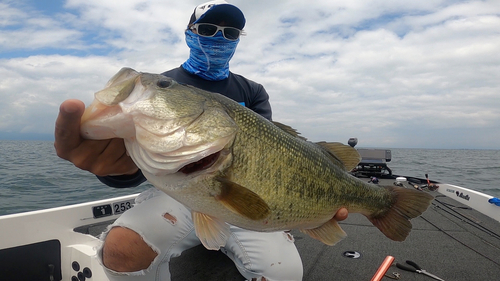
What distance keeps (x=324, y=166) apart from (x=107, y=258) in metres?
1.65

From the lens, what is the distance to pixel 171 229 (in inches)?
93.5

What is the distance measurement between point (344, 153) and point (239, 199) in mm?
1126

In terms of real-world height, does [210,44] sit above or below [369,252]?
above

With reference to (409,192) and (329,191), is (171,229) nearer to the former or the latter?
(329,191)

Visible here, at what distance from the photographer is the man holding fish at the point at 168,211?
1765 millimetres

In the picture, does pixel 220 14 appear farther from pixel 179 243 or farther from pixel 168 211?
pixel 179 243

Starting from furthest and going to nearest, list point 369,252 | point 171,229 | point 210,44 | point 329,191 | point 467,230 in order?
1. point 467,230
2. point 369,252
3. point 210,44
4. point 171,229
5. point 329,191

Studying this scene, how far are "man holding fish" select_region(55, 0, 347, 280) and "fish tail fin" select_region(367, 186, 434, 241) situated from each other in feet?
1.43

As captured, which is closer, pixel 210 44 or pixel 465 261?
pixel 210 44

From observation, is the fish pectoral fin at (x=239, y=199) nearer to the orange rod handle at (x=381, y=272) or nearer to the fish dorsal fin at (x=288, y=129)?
the fish dorsal fin at (x=288, y=129)

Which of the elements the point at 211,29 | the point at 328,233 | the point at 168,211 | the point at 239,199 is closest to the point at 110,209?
the point at 168,211

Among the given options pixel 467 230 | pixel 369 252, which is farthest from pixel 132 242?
pixel 467 230

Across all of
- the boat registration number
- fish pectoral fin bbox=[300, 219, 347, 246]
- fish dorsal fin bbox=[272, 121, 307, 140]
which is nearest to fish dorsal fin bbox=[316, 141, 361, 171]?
fish dorsal fin bbox=[272, 121, 307, 140]

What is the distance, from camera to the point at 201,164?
1579 mm
